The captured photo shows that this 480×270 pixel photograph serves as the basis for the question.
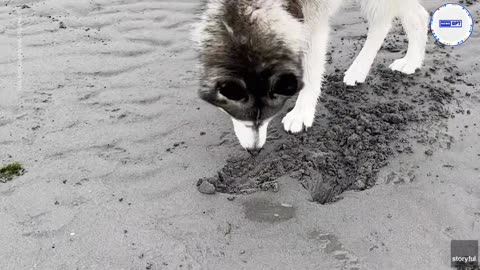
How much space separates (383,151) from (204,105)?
159 centimetres

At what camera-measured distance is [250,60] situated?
9.39 ft

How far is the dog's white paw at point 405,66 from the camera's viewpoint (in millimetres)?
4531

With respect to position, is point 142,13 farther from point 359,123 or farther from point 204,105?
point 359,123

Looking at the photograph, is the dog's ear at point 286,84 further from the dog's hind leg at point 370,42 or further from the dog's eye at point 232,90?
the dog's hind leg at point 370,42

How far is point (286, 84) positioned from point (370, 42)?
1.84 metres

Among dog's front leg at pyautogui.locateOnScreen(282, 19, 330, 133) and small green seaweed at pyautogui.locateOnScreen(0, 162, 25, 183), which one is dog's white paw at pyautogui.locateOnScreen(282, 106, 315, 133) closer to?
dog's front leg at pyautogui.locateOnScreen(282, 19, 330, 133)

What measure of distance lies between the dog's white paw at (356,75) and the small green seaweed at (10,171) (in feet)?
9.49

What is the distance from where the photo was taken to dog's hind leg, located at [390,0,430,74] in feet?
14.9

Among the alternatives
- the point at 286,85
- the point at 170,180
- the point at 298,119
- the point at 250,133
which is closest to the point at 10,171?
the point at 170,180

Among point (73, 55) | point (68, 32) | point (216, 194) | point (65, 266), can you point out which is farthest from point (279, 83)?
point (68, 32)

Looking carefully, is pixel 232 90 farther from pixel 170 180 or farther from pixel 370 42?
pixel 370 42

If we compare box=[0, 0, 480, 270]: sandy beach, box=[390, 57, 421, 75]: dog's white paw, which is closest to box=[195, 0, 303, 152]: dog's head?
box=[0, 0, 480, 270]: sandy beach

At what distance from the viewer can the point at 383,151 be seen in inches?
141

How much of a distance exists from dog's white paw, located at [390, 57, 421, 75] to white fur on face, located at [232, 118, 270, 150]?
79.5 inches
